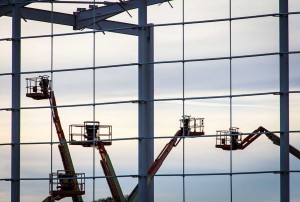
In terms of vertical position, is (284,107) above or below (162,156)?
above

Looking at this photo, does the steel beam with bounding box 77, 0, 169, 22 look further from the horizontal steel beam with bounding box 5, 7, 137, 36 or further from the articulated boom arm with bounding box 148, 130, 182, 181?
A: the articulated boom arm with bounding box 148, 130, 182, 181

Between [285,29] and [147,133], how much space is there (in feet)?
16.7

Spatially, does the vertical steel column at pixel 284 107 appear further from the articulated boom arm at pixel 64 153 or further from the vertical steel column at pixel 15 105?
the articulated boom arm at pixel 64 153

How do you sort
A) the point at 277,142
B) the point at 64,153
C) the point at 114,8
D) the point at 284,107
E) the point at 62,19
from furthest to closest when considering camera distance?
the point at 64,153, the point at 62,19, the point at 114,8, the point at 277,142, the point at 284,107

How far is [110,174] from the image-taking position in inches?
1309

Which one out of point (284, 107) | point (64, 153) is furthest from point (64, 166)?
point (284, 107)

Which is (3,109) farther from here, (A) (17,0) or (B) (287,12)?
(B) (287,12)

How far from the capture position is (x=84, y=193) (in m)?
31.2

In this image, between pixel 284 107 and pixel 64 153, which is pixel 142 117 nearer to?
pixel 284 107

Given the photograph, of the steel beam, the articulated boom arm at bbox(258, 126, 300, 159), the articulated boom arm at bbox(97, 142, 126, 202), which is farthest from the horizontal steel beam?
the articulated boom arm at bbox(258, 126, 300, 159)

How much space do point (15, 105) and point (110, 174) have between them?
7820 mm

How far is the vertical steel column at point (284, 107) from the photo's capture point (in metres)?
22.0

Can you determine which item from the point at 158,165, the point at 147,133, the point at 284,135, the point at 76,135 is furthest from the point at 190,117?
the point at 284,135

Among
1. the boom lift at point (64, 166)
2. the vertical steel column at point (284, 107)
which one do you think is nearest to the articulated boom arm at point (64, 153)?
the boom lift at point (64, 166)
